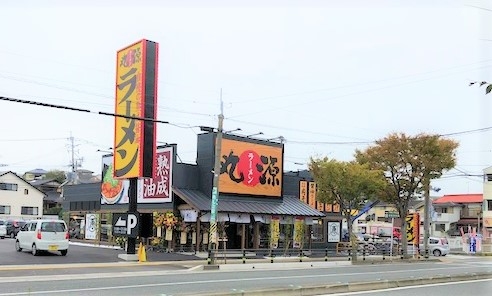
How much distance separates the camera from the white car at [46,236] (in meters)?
26.0

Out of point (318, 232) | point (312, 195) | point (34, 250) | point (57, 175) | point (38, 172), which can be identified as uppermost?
point (38, 172)

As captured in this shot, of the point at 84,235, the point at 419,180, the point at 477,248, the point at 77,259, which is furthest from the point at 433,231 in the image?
the point at 77,259

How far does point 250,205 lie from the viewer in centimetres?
3244

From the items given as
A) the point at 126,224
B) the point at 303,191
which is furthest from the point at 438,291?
the point at 303,191

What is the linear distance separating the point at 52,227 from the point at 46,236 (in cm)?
50

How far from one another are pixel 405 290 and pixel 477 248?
1503 inches

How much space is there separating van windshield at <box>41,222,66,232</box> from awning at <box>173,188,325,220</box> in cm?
670

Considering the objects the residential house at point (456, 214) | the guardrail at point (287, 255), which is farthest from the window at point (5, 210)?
the residential house at point (456, 214)

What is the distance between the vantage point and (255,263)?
88.0 ft

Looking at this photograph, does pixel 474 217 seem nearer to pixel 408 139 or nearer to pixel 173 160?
pixel 408 139

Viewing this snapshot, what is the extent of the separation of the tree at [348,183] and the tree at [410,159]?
1370mm

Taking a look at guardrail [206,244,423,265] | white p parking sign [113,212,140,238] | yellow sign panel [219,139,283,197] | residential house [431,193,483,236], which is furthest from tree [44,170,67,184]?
white p parking sign [113,212,140,238]

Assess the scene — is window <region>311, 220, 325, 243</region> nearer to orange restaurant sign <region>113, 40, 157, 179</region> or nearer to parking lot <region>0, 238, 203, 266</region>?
parking lot <region>0, 238, 203, 266</region>

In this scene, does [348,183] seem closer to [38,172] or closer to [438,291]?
[438,291]
